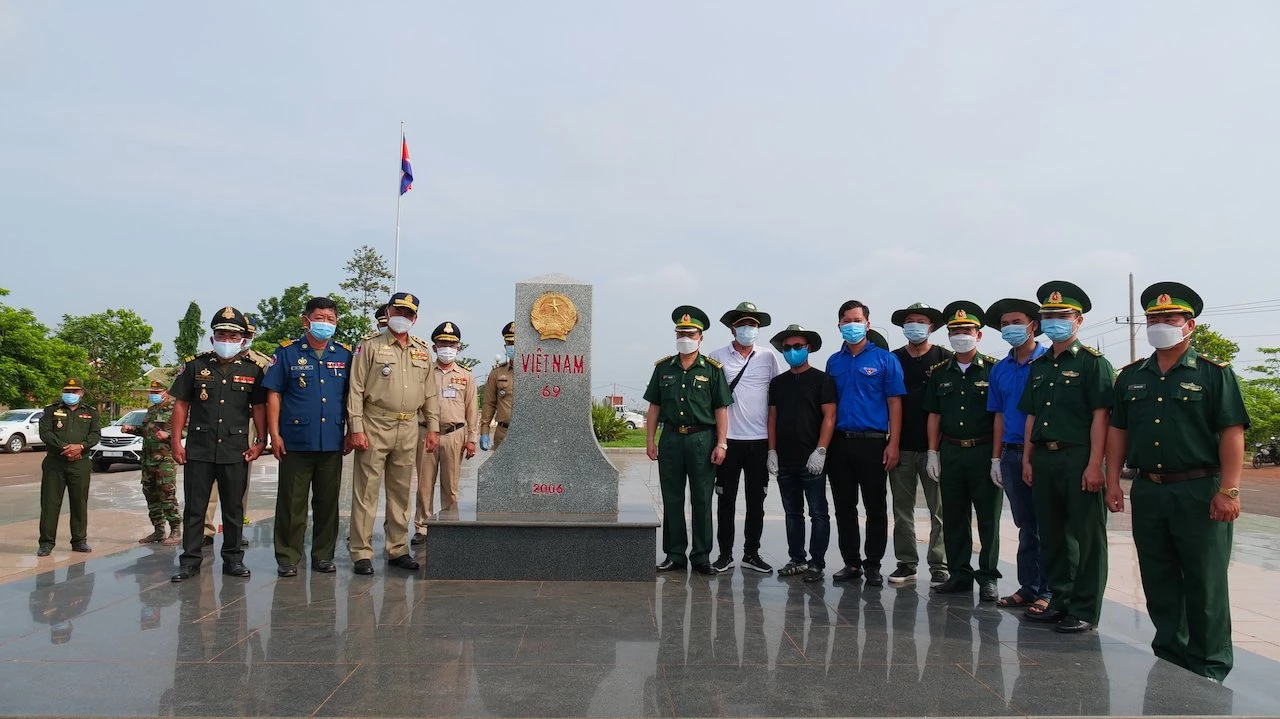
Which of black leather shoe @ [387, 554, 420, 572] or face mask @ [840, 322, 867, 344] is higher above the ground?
→ face mask @ [840, 322, 867, 344]

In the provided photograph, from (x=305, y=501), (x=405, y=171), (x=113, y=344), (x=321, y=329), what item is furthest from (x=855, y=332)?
(x=113, y=344)

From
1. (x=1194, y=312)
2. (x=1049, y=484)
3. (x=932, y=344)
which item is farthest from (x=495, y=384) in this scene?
(x=1194, y=312)

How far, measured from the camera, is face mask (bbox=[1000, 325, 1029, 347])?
16.9 ft

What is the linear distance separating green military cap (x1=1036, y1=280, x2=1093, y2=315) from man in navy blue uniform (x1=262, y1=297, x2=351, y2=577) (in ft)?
15.3

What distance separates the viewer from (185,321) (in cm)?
4722

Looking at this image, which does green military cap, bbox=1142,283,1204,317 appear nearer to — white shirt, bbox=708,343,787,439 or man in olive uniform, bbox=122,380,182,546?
white shirt, bbox=708,343,787,439

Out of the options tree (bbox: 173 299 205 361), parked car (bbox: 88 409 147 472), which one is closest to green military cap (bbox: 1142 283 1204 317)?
parked car (bbox: 88 409 147 472)

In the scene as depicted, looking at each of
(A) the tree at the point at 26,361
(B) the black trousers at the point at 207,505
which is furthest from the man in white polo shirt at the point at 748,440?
(A) the tree at the point at 26,361

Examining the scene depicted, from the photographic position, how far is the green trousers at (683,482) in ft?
19.5

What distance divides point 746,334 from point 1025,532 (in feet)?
7.64

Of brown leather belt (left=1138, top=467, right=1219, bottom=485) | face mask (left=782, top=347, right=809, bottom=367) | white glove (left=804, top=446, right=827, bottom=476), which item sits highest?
face mask (left=782, top=347, right=809, bottom=367)

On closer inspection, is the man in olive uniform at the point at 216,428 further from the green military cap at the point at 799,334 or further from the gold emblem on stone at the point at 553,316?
the green military cap at the point at 799,334

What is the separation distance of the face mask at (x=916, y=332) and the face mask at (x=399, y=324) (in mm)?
3659

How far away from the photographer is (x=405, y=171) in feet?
79.8
